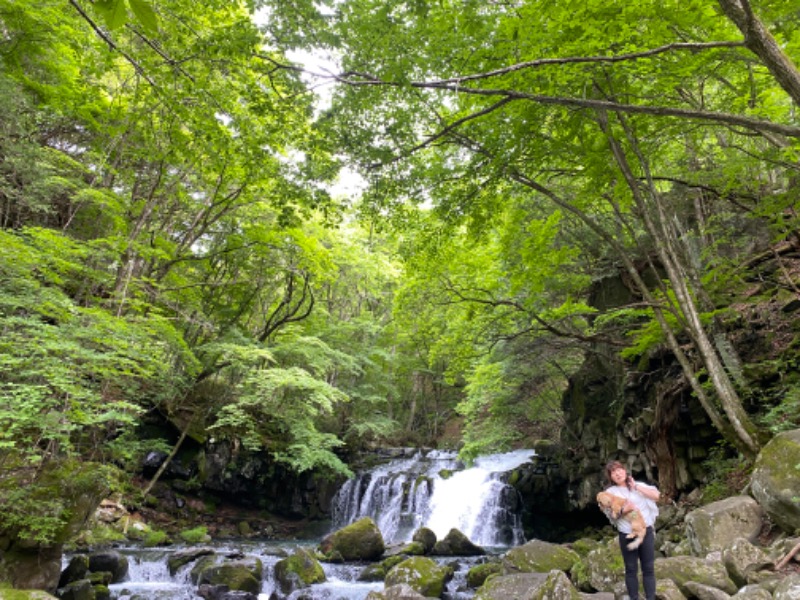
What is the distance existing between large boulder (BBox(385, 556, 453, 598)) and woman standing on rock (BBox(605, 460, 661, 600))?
5095 mm

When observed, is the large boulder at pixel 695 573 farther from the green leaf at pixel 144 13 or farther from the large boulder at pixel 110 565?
the large boulder at pixel 110 565

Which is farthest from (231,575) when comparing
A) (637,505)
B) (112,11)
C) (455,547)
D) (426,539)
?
(112,11)

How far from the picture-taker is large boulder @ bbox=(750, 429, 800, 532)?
16.2 ft

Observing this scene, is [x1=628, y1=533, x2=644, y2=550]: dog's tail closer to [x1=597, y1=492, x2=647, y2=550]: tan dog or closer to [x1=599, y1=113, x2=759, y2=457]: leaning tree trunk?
[x1=597, y1=492, x2=647, y2=550]: tan dog

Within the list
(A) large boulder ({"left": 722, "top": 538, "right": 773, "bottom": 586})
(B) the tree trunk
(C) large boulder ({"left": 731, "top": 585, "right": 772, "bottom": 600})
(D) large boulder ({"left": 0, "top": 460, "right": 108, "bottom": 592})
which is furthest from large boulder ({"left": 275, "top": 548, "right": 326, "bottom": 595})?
(B) the tree trunk

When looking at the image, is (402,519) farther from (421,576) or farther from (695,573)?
(695,573)

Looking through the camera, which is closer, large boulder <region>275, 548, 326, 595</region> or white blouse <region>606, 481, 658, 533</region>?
white blouse <region>606, 481, 658, 533</region>

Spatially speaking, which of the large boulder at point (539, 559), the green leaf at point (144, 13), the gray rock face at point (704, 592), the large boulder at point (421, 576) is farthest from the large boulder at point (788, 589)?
the large boulder at point (421, 576)

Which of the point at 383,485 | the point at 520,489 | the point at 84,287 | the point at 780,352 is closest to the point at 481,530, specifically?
the point at 520,489

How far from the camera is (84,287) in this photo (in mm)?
10328

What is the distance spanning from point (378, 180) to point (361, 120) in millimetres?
952

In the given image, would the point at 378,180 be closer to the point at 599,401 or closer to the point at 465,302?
the point at 465,302

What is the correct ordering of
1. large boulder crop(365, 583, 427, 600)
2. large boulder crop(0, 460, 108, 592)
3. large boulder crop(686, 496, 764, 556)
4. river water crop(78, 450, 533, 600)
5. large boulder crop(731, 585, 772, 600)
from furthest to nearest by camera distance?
river water crop(78, 450, 533, 600), large boulder crop(0, 460, 108, 592), large boulder crop(365, 583, 427, 600), large boulder crop(686, 496, 764, 556), large boulder crop(731, 585, 772, 600)

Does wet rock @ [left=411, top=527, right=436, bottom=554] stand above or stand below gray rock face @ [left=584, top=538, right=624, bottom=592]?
below
